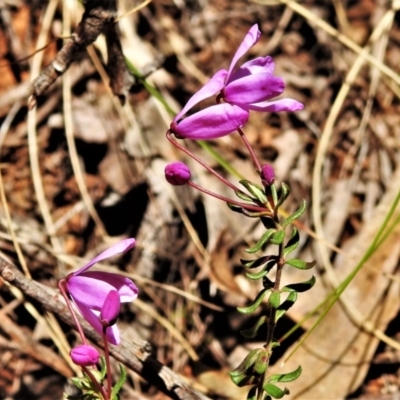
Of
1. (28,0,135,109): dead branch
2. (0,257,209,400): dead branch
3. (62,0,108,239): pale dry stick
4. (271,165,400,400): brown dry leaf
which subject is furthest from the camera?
(62,0,108,239): pale dry stick

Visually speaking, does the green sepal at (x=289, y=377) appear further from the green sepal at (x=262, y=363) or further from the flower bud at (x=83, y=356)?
the flower bud at (x=83, y=356)

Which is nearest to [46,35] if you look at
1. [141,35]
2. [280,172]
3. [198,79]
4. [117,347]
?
[141,35]

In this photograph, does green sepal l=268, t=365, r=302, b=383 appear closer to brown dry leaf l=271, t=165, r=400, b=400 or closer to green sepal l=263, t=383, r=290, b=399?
green sepal l=263, t=383, r=290, b=399

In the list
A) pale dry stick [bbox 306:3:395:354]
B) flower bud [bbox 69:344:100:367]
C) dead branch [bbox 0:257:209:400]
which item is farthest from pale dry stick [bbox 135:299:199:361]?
flower bud [bbox 69:344:100:367]

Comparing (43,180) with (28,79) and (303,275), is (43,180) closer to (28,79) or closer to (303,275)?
(28,79)

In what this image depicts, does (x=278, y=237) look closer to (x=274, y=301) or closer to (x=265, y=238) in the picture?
(x=265, y=238)

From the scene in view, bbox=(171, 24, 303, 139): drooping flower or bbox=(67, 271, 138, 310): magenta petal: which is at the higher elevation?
bbox=(171, 24, 303, 139): drooping flower
